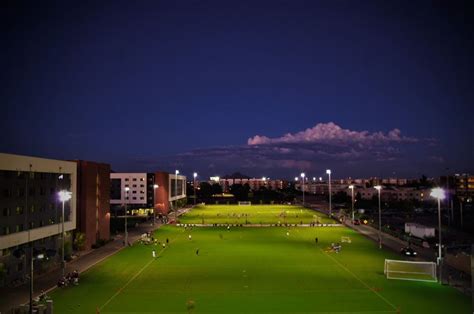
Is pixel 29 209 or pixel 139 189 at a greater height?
pixel 139 189

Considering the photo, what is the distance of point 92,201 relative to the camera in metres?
57.3

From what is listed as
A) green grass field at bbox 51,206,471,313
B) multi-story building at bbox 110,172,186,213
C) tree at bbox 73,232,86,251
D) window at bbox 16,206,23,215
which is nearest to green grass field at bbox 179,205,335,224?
multi-story building at bbox 110,172,186,213

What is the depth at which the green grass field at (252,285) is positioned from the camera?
97.0 feet

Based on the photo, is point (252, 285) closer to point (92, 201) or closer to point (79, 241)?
point (79, 241)

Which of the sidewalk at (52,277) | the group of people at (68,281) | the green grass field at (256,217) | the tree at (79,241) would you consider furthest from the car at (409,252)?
the green grass field at (256,217)

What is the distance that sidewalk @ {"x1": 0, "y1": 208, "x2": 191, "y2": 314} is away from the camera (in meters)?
31.1

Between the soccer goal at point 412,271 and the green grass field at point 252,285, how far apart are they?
141 centimetres

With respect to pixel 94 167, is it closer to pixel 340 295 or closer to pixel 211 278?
pixel 211 278

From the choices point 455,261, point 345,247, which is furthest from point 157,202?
point 455,261

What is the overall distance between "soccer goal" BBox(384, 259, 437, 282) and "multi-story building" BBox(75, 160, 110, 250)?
32744 mm

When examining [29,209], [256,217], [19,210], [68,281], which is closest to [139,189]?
[256,217]

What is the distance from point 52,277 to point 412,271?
94.7ft

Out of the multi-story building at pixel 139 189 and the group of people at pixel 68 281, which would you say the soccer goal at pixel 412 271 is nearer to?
the group of people at pixel 68 281

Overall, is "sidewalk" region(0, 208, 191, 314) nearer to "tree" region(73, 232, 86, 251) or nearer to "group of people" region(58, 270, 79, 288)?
"group of people" region(58, 270, 79, 288)
